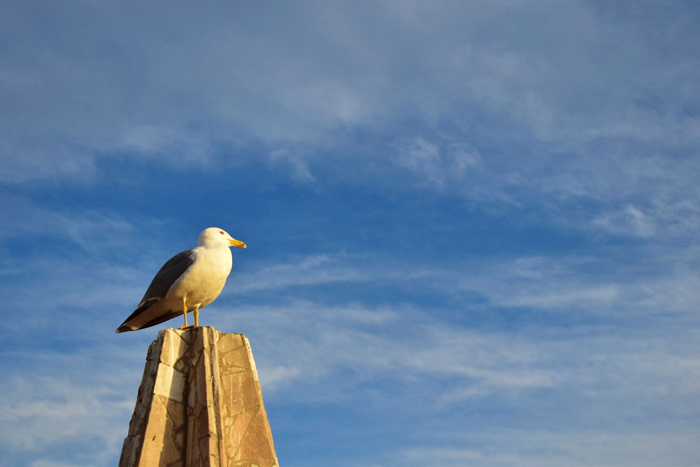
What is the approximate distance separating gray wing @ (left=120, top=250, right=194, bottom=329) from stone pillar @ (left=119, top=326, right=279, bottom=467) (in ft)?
2.84

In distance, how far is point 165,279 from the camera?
10914mm

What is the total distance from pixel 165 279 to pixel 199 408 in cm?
241

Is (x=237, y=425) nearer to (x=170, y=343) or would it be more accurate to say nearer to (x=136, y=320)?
(x=170, y=343)

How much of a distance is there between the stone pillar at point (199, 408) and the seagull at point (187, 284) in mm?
676

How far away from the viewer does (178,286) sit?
10742 millimetres

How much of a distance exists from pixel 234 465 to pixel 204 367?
5.07 ft

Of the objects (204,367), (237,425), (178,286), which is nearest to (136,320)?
(178,286)

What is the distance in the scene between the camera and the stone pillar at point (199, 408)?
932 cm

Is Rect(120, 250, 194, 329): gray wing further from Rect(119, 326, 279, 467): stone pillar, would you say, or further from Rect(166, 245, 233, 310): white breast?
Rect(119, 326, 279, 467): stone pillar

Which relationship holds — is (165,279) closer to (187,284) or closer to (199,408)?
(187,284)

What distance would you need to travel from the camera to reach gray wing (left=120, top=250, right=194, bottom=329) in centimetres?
1084

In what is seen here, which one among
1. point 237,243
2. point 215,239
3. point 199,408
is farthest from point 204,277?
point 199,408

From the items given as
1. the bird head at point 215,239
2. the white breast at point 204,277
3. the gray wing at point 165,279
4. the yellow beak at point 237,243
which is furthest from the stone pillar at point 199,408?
the yellow beak at point 237,243

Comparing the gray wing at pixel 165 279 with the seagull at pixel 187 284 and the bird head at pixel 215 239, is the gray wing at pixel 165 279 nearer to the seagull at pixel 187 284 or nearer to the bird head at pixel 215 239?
the seagull at pixel 187 284
